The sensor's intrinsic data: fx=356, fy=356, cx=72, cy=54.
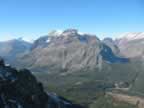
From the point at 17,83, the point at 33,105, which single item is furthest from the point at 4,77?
the point at 33,105

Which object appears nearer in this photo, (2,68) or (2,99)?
(2,99)

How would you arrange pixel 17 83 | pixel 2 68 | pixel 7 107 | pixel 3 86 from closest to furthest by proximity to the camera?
pixel 7 107 < pixel 3 86 < pixel 17 83 < pixel 2 68

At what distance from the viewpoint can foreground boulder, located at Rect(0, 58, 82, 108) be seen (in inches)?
3506

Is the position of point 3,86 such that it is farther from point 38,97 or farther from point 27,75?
point 27,75

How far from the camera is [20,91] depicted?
96.8 meters

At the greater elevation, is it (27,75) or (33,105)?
(27,75)

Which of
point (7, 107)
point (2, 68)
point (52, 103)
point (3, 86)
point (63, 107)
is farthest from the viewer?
point (63, 107)

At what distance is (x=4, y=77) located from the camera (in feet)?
323

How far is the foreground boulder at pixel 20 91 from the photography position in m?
89.1

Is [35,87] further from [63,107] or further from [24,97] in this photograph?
[63,107]

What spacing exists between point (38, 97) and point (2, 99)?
17.2 metres

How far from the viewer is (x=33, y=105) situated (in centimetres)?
9681

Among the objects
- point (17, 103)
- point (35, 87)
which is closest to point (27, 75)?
point (35, 87)

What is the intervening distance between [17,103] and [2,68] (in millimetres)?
20067
